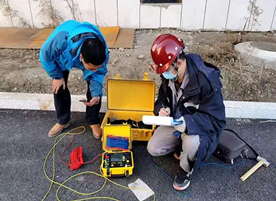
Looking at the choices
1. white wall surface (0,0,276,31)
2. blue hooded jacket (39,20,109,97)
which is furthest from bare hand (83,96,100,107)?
white wall surface (0,0,276,31)

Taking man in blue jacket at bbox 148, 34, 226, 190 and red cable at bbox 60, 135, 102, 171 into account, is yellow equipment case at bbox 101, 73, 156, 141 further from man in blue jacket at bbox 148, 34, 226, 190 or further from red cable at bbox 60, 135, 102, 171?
man in blue jacket at bbox 148, 34, 226, 190

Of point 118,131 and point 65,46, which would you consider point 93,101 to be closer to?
point 118,131

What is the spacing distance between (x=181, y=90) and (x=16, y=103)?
219 centimetres

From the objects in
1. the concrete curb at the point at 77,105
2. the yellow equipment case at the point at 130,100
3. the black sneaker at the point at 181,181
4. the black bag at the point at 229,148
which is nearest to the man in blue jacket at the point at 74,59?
the yellow equipment case at the point at 130,100

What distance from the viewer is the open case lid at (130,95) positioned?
285 centimetres

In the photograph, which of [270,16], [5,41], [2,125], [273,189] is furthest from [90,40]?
[270,16]

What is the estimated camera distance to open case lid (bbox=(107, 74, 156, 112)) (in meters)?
2.85

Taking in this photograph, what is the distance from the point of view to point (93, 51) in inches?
81.6

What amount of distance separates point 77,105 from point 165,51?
1707mm

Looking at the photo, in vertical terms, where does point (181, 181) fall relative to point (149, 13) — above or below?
below

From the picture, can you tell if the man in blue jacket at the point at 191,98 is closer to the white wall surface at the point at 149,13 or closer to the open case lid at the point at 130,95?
the open case lid at the point at 130,95

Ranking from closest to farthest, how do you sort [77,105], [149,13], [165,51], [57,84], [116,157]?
1. [165,51]
2. [116,157]
3. [57,84]
4. [77,105]
5. [149,13]

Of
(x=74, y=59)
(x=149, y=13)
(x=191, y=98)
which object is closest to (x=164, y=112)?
(x=191, y=98)

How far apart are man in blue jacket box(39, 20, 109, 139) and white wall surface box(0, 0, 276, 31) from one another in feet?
8.54
